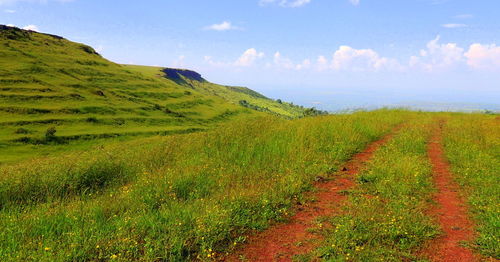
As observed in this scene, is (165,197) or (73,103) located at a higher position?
(73,103)

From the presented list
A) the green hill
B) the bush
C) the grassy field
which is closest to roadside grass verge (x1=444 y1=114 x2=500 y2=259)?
the grassy field

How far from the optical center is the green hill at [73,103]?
57.4 m

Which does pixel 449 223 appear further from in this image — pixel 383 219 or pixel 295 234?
pixel 295 234

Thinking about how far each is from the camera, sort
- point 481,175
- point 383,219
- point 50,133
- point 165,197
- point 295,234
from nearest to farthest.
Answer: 1. point 295,234
2. point 383,219
3. point 165,197
4. point 481,175
5. point 50,133

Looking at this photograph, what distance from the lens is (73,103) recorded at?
74438 millimetres

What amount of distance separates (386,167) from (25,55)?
11669 centimetres

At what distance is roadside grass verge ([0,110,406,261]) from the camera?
4988mm

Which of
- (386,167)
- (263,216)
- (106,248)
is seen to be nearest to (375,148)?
(386,167)

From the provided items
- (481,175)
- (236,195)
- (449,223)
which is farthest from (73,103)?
(449,223)

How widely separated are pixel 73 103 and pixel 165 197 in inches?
3156

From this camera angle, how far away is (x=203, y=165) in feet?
30.6

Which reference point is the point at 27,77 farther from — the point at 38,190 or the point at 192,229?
the point at 192,229

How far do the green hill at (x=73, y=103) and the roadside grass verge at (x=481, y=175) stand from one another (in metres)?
57.2

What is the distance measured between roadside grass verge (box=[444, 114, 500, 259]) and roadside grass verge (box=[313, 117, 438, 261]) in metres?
0.86
